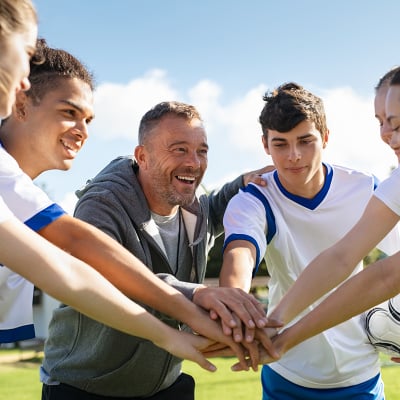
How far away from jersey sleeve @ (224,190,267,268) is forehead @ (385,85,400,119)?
39.8 inches

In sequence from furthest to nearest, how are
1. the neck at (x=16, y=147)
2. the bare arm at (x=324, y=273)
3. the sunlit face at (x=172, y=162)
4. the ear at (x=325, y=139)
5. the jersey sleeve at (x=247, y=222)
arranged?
the ear at (x=325, y=139), the sunlit face at (x=172, y=162), the jersey sleeve at (x=247, y=222), the bare arm at (x=324, y=273), the neck at (x=16, y=147)

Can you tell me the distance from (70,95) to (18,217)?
3.12 ft

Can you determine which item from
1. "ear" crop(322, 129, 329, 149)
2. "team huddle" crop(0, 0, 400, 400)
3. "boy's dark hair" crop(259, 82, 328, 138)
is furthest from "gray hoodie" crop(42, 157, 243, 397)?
"ear" crop(322, 129, 329, 149)

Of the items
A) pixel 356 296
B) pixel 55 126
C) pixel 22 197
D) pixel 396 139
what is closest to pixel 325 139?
pixel 396 139

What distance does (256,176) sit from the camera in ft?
13.7

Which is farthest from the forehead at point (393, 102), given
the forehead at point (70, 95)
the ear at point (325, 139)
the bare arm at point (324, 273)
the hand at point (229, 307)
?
the forehead at point (70, 95)

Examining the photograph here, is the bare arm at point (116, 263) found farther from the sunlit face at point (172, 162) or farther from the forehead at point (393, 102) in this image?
the forehead at point (393, 102)

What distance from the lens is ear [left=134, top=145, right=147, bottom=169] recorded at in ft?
13.0

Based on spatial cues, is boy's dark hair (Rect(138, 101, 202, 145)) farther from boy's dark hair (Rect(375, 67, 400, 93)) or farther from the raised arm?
the raised arm

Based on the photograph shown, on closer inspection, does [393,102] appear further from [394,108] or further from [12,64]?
[12,64]

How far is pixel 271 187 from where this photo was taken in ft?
13.4

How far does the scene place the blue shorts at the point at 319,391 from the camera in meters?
3.86

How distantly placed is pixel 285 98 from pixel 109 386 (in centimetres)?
204

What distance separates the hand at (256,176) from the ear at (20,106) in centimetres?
152
